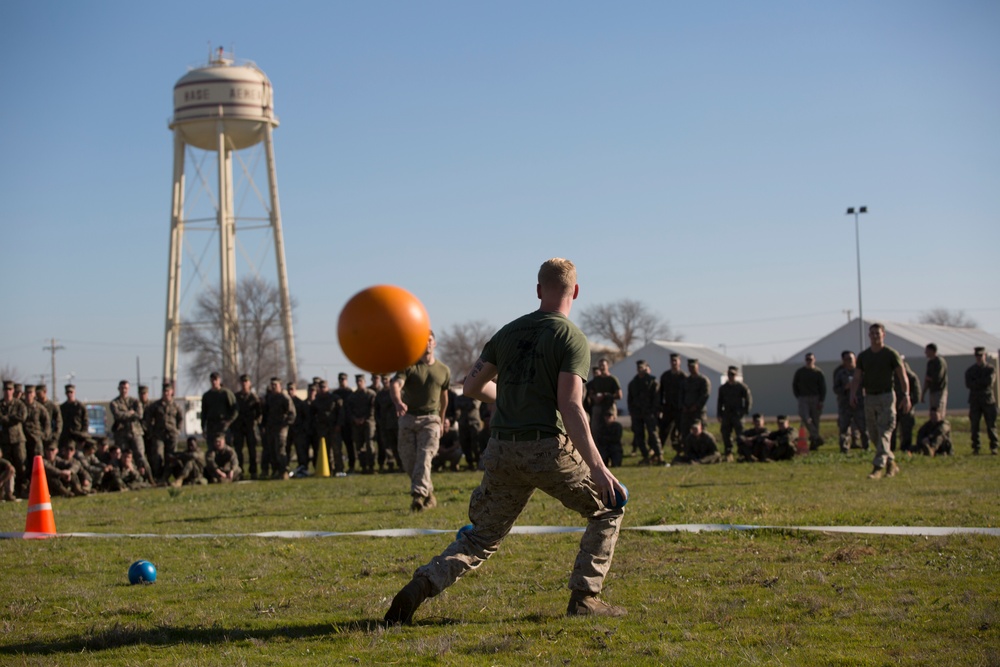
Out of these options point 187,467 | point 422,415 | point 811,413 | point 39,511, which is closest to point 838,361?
point 811,413

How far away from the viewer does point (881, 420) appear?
14.0 metres

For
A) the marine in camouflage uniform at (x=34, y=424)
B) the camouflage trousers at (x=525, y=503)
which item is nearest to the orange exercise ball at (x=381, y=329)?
the camouflage trousers at (x=525, y=503)

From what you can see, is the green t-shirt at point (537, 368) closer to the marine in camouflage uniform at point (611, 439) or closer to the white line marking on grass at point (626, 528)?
the white line marking on grass at point (626, 528)

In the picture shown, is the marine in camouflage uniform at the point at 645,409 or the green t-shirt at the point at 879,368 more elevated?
the green t-shirt at the point at 879,368

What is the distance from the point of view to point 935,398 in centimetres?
2103

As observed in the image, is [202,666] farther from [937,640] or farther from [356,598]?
[937,640]

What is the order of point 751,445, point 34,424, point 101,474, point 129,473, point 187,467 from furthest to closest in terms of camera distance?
point 751,445
point 187,467
point 129,473
point 101,474
point 34,424

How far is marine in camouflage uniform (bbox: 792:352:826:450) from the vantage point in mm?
23511

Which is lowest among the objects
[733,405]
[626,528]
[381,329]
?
[626,528]

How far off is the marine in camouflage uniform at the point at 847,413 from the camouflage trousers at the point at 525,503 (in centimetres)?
1590

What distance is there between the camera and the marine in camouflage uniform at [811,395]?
2351 cm

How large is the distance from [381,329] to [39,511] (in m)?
6.85

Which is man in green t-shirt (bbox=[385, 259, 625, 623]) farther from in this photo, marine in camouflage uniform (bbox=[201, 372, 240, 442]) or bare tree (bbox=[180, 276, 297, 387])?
bare tree (bbox=[180, 276, 297, 387])

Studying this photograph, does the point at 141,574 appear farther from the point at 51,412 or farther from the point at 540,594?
the point at 51,412
